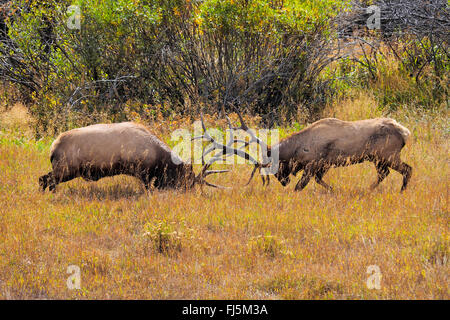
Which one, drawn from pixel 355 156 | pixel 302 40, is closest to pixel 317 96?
pixel 302 40

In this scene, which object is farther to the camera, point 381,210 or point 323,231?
point 381,210

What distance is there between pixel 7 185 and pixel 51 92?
504 centimetres

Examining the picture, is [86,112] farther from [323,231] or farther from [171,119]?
[323,231]

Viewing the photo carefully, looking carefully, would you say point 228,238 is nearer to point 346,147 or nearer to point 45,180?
point 346,147

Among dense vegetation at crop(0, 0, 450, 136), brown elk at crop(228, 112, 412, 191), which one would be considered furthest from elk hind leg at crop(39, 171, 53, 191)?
dense vegetation at crop(0, 0, 450, 136)

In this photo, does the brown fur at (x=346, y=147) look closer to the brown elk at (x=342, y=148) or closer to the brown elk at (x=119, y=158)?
the brown elk at (x=342, y=148)

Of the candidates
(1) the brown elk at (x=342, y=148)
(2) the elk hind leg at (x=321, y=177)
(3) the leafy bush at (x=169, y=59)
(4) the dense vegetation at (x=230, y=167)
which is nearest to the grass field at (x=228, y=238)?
(4) the dense vegetation at (x=230, y=167)

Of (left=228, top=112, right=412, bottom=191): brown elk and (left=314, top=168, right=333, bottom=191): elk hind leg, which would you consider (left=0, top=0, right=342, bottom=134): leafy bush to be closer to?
(left=228, top=112, right=412, bottom=191): brown elk

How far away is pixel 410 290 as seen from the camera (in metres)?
4.08

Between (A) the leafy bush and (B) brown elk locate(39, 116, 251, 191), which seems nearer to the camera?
(B) brown elk locate(39, 116, 251, 191)

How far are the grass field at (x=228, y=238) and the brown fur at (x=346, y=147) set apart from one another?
32 centimetres

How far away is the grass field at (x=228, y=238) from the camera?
4.29 meters

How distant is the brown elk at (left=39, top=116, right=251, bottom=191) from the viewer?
6.79m
